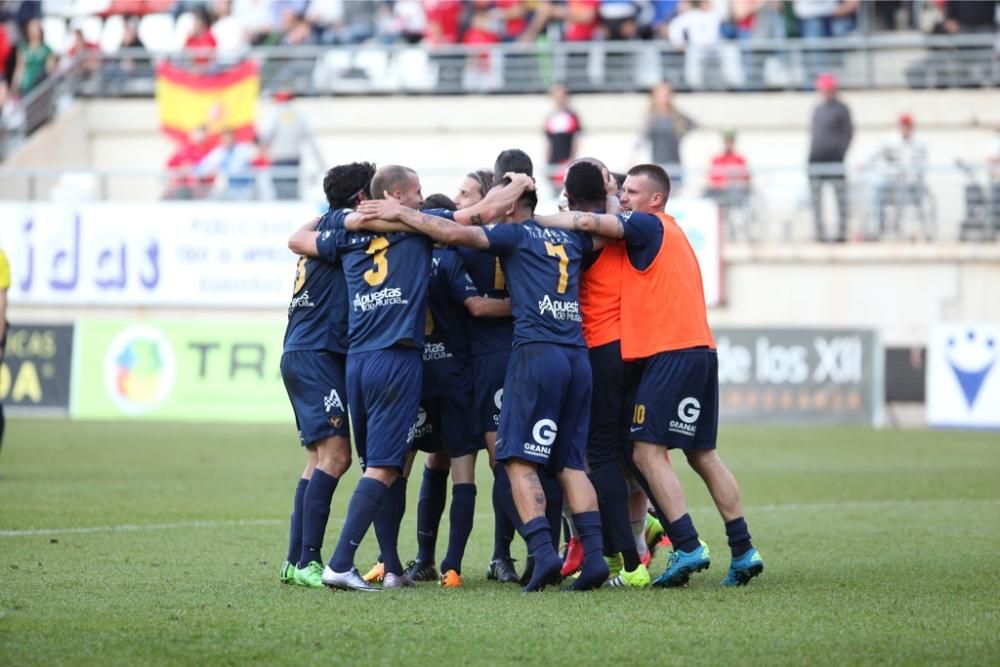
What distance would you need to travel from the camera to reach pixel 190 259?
2591 centimetres

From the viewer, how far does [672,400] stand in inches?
357

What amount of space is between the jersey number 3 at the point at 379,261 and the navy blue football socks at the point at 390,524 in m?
1.13

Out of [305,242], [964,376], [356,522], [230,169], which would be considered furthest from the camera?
[230,169]

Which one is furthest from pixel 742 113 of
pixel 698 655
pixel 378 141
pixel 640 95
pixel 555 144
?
pixel 698 655

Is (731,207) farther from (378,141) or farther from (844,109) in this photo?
(378,141)

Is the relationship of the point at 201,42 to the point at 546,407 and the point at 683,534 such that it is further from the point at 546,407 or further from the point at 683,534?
the point at 683,534

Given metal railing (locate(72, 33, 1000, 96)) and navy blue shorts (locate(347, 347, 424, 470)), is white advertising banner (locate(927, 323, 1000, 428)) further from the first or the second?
navy blue shorts (locate(347, 347, 424, 470))

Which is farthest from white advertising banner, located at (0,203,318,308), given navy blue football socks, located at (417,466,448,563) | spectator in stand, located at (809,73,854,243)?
navy blue football socks, located at (417,466,448,563)

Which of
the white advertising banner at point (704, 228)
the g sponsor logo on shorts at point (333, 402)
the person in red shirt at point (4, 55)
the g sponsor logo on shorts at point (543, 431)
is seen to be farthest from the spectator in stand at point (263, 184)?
the g sponsor logo on shorts at point (543, 431)

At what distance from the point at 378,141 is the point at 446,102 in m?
1.48

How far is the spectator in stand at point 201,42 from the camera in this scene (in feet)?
101

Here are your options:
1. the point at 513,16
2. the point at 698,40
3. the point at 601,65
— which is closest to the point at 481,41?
the point at 513,16

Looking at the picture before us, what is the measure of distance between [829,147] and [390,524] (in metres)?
17.0

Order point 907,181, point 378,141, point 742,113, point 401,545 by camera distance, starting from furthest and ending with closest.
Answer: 1. point 378,141
2. point 742,113
3. point 907,181
4. point 401,545
